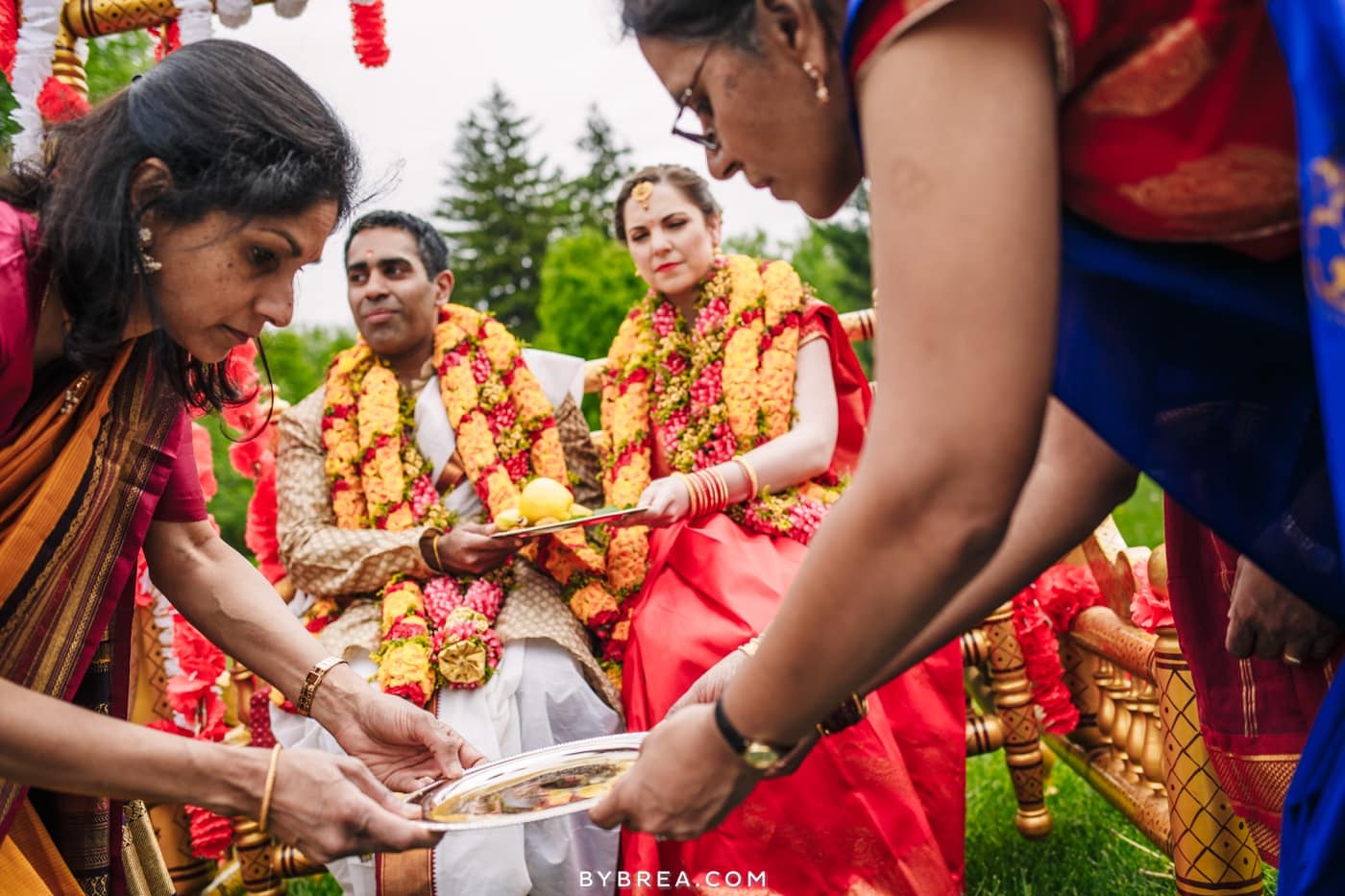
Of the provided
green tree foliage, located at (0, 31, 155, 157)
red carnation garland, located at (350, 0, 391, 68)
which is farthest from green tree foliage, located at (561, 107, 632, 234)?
red carnation garland, located at (350, 0, 391, 68)

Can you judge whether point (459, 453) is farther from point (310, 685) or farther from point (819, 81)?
point (819, 81)

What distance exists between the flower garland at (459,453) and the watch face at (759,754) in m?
1.95

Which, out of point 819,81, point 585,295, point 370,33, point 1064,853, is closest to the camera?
point 819,81

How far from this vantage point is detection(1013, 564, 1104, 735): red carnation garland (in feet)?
11.0

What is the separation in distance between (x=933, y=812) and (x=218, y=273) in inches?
86.0

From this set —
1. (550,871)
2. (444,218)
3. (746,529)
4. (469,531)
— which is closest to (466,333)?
(469,531)

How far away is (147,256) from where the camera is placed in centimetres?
188

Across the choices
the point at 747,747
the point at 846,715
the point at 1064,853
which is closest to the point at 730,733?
the point at 747,747

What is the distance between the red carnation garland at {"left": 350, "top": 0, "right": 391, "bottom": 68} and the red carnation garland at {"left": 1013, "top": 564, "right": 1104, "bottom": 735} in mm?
3218

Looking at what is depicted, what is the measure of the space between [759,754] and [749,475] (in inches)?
83.2

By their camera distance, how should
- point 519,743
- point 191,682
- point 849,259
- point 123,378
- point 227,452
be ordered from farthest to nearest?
point 849,259, point 227,452, point 191,682, point 519,743, point 123,378

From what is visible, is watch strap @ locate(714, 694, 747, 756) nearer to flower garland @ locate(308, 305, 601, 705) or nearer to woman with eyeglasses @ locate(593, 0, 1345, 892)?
woman with eyeglasses @ locate(593, 0, 1345, 892)

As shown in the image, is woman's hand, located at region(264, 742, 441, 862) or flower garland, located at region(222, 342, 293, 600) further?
flower garland, located at region(222, 342, 293, 600)

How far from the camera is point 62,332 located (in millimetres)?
1870
